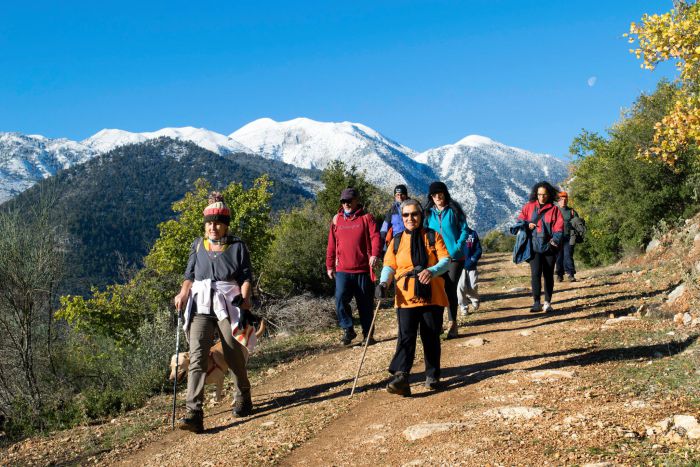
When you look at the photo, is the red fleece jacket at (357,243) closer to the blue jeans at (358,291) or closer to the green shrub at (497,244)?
the blue jeans at (358,291)

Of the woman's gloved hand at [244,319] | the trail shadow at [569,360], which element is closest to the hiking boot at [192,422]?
the woman's gloved hand at [244,319]

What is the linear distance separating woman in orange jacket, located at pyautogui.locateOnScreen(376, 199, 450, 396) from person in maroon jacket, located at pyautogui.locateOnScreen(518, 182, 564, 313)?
392cm

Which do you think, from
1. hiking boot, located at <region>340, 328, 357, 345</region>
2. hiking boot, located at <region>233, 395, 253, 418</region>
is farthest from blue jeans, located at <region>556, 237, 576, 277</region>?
hiking boot, located at <region>233, 395, 253, 418</region>

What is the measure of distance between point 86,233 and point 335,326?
159m

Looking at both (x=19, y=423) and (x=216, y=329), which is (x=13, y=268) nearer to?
(x=19, y=423)

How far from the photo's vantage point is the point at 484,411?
16.4 ft

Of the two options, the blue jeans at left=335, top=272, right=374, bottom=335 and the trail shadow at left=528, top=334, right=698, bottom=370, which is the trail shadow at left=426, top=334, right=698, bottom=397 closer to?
the trail shadow at left=528, top=334, right=698, bottom=370

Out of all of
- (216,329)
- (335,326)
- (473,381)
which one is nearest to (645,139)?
(335,326)

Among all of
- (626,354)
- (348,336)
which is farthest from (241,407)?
(626,354)

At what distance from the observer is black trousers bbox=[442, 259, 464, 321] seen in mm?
7972

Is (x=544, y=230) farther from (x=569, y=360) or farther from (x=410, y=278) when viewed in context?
(x=410, y=278)

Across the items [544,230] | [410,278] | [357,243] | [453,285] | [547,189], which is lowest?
[453,285]

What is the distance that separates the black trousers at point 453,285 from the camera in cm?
797

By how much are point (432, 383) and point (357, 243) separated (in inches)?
115
